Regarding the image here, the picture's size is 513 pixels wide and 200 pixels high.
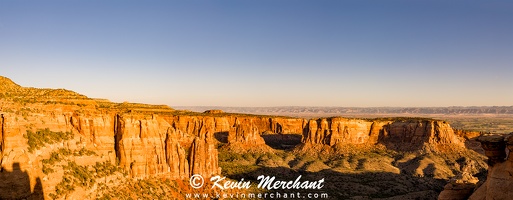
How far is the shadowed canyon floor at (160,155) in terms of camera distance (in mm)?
41400

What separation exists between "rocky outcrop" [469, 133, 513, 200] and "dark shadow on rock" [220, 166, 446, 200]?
53470 millimetres

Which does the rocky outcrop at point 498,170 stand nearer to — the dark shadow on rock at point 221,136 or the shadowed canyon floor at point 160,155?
the shadowed canyon floor at point 160,155

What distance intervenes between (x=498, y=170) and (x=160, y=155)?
46.7 meters

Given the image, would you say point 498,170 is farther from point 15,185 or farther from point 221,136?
point 221,136

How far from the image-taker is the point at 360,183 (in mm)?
99438

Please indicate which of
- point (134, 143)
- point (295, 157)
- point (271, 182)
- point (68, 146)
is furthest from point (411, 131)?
point (68, 146)

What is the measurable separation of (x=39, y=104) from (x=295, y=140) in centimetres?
13541

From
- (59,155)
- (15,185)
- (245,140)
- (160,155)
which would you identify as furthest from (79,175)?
(245,140)

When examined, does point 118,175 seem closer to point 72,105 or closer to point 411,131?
point 72,105

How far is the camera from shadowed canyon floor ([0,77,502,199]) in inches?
1630

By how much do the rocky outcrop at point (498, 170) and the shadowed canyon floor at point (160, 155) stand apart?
23.4 m

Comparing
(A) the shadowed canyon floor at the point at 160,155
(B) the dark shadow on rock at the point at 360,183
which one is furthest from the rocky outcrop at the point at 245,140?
(B) the dark shadow on rock at the point at 360,183

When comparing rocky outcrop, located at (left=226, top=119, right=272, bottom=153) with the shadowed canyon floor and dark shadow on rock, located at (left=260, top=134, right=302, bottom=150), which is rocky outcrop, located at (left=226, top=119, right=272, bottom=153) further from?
dark shadow on rock, located at (left=260, top=134, right=302, bottom=150)

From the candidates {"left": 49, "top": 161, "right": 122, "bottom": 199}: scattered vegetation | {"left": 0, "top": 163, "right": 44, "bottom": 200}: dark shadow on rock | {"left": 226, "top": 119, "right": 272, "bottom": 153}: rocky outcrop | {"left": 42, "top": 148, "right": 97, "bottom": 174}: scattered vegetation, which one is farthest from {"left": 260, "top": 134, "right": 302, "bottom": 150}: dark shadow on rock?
{"left": 0, "top": 163, "right": 44, "bottom": 200}: dark shadow on rock
